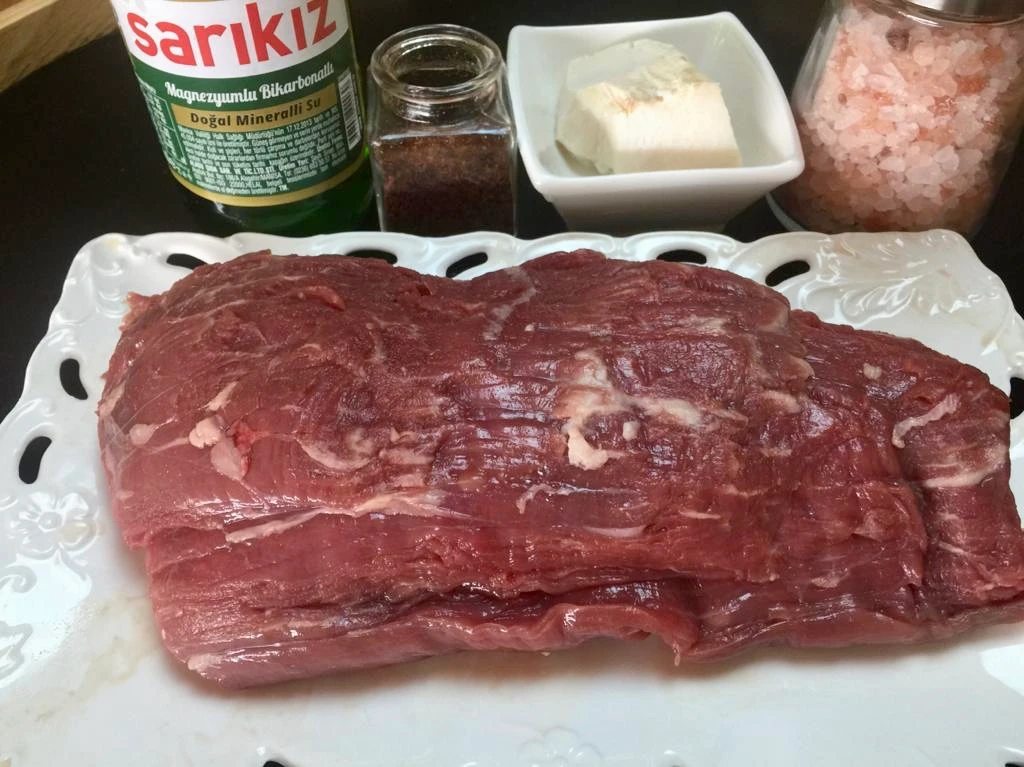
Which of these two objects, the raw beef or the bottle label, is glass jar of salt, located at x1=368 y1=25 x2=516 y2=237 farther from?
the raw beef

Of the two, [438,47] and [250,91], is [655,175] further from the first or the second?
[250,91]

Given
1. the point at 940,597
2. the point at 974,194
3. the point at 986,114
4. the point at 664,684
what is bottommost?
the point at 664,684

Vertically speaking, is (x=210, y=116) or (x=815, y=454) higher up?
(x=210, y=116)

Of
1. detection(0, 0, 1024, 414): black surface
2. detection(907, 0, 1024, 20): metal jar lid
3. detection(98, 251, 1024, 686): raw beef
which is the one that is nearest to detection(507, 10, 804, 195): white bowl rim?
detection(0, 0, 1024, 414): black surface

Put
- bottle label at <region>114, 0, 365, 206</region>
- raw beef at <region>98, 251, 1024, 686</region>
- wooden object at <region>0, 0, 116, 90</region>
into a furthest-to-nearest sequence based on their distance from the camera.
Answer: wooden object at <region>0, 0, 116, 90</region> → bottle label at <region>114, 0, 365, 206</region> → raw beef at <region>98, 251, 1024, 686</region>

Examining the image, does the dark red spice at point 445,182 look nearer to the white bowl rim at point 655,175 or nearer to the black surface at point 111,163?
the white bowl rim at point 655,175

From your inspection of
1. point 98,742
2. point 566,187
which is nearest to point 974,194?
point 566,187

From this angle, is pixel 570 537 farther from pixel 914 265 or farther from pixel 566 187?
pixel 914 265
